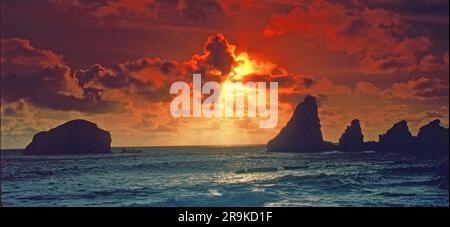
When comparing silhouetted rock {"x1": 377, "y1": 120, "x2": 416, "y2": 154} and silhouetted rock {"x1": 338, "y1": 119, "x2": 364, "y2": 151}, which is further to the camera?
silhouetted rock {"x1": 338, "y1": 119, "x2": 364, "y2": 151}

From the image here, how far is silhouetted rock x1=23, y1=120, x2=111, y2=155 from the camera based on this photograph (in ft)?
202

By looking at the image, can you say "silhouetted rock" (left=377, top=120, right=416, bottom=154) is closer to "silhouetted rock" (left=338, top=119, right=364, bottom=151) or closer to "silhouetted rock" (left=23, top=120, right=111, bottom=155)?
"silhouetted rock" (left=338, top=119, right=364, bottom=151)

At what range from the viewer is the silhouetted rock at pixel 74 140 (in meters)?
61.7

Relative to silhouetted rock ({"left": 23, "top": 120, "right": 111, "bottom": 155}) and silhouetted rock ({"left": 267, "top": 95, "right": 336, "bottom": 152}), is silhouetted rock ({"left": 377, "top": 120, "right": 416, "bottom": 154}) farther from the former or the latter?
silhouetted rock ({"left": 23, "top": 120, "right": 111, "bottom": 155})

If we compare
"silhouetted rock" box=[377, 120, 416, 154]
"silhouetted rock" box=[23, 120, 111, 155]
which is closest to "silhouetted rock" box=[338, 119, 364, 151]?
A: "silhouetted rock" box=[377, 120, 416, 154]

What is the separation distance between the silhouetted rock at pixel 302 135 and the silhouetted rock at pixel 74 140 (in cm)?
2318

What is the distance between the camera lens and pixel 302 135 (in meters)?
68.5

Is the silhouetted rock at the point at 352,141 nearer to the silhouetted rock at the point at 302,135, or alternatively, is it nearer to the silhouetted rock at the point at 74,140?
the silhouetted rock at the point at 302,135

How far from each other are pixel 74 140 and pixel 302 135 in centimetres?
2836

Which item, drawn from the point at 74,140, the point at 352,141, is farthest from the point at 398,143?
the point at 74,140

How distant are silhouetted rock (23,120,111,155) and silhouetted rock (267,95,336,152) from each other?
76.0ft

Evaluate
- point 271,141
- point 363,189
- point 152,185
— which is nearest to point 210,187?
point 152,185
